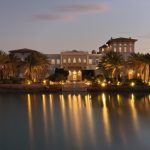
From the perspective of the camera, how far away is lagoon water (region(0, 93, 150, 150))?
71.5 ft

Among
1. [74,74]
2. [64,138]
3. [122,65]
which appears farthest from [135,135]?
[74,74]

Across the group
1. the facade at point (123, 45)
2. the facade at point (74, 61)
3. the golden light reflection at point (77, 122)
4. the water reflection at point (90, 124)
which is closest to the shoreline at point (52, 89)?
the water reflection at point (90, 124)

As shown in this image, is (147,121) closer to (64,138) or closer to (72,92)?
(64,138)

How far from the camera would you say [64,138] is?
23656mm

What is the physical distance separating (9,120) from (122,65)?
43.6 m

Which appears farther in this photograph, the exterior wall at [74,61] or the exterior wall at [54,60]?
the exterior wall at [54,60]

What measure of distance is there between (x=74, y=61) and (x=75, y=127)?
72.6 metres

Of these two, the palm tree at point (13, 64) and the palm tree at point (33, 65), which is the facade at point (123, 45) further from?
the palm tree at point (13, 64)

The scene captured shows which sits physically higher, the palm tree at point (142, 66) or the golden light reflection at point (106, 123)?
the palm tree at point (142, 66)

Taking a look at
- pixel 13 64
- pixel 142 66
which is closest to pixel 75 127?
pixel 142 66

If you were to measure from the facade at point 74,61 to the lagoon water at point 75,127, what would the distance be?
57.4 metres

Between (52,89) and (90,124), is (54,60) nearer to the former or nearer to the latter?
(52,89)

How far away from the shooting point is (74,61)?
99.9m

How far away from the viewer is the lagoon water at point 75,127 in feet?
71.5
